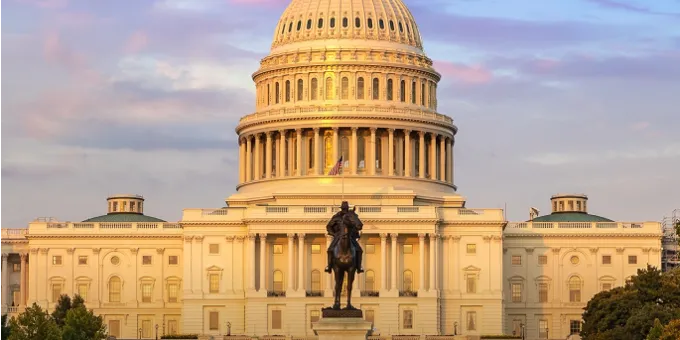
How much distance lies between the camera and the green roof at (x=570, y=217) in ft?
624

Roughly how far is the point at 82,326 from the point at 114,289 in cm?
4321

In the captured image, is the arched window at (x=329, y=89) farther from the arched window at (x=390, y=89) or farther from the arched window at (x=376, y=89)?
the arched window at (x=390, y=89)

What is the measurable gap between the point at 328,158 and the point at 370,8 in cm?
1542

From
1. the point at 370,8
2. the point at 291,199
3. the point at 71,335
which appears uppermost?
the point at 370,8

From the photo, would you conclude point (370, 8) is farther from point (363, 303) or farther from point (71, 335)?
point (71, 335)

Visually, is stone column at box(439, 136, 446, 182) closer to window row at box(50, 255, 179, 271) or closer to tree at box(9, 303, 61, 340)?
window row at box(50, 255, 179, 271)

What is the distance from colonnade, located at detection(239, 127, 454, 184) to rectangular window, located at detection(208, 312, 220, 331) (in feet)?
58.5

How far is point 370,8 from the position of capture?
187625mm

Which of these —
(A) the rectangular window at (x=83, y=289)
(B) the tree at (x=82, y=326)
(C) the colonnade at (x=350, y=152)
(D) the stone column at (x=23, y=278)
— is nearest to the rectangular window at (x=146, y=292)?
(A) the rectangular window at (x=83, y=289)

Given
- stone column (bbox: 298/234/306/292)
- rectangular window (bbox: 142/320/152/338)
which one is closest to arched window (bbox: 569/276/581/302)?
stone column (bbox: 298/234/306/292)

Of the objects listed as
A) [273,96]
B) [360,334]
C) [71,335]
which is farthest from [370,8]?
[360,334]

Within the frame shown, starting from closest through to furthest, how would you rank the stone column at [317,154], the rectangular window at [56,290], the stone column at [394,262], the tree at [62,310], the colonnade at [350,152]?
the tree at [62,310] → the stone column at [394,262] → the rectangular window at [56,290] → the stone column at [317,154] → the colonnade at [350,152]

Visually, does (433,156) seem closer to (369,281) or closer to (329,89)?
(329,89)

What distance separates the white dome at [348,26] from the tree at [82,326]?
5384cm
